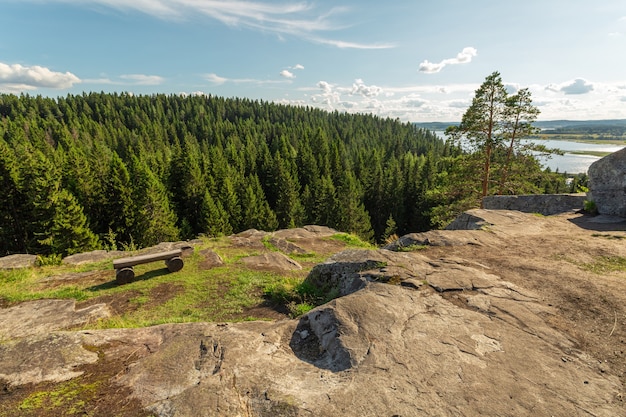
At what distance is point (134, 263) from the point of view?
37.7 ft

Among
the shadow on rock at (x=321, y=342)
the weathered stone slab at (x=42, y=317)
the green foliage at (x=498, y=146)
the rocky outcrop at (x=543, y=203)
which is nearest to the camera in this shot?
the shadow on rock at (x=321, y=342)

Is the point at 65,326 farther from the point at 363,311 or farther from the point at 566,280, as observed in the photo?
the point at 566,280

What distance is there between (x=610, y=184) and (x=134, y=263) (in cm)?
1945

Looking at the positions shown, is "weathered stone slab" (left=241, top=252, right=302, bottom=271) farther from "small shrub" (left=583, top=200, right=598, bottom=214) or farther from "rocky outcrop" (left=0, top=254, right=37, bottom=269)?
"small shrub" (left=583, top=200, right=598, bottom=214)

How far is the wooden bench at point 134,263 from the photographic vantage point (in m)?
11.0

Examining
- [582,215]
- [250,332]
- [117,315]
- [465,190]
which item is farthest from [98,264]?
[465,190]

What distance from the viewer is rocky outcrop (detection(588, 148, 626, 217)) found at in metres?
11.6

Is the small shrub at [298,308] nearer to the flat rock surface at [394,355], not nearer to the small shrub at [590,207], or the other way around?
the flat rock surface at [394,355]

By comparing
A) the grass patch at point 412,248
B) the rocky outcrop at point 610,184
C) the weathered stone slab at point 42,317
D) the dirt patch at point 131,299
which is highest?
the rocky outcrop at point 610,184

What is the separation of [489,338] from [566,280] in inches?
→ 134

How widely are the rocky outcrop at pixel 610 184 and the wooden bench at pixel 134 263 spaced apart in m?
17.9

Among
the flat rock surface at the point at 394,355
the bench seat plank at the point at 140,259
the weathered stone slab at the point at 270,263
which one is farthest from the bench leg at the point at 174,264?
the flat rock surface at the point at 394,355

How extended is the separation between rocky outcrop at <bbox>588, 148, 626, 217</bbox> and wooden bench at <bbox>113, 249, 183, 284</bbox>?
1786 cm

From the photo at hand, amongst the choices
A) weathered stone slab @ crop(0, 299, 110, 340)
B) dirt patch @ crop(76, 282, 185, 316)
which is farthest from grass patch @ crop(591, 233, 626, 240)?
weathered stone slab @ crop(0, 299, 110, 340)
